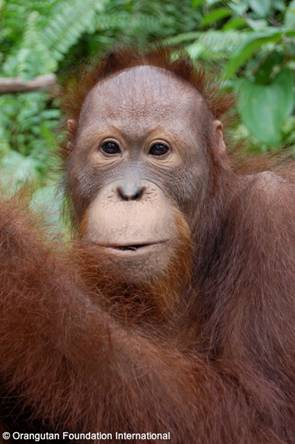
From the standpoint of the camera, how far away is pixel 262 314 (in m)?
3.16

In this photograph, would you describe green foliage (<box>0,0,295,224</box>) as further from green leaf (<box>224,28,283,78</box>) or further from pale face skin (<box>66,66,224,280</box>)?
pale face skin (<box>66,66,224,280</box>)

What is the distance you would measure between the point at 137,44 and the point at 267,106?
948mm

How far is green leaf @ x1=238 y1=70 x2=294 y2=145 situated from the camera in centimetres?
470

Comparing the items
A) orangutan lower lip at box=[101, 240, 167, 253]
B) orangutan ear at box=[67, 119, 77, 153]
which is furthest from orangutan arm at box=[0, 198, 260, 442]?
orangutan ear at box=[67, 119, 77, 153]

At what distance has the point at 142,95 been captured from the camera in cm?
359

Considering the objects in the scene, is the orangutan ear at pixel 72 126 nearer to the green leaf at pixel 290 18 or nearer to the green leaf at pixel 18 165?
the green leaf at pixel 18 165

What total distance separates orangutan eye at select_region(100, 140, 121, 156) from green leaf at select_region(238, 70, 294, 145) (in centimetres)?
127

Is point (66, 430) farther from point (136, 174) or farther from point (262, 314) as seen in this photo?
point (136, 174)

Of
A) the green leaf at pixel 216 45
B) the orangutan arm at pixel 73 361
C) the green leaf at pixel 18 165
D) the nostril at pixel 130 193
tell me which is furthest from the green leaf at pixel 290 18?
the orangutan arm at pixel 73 361

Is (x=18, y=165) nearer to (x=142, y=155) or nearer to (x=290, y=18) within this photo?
(x=290, y=18)

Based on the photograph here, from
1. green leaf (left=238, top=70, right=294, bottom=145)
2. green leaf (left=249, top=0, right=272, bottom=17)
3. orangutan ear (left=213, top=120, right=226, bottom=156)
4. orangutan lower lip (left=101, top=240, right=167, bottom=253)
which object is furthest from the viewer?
green leaf (left=249, top=0, right=272, bottom=17)

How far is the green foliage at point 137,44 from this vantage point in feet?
15.6

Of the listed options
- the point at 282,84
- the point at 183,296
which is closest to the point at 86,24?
the point at 282,84

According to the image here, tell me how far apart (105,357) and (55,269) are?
0.32m
